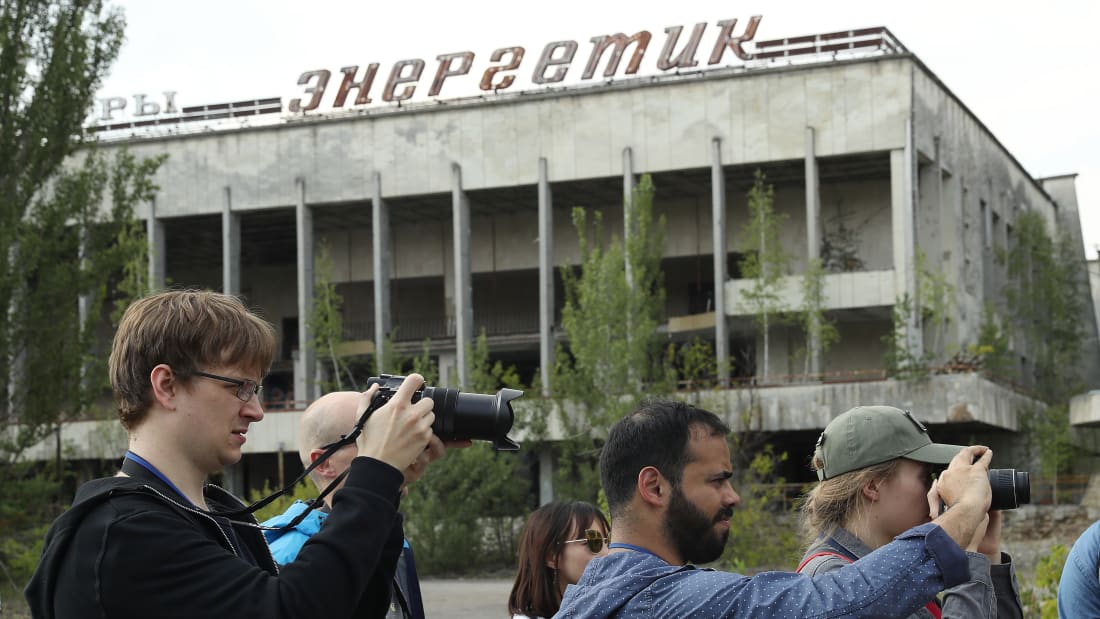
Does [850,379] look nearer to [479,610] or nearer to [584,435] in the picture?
[584,435]

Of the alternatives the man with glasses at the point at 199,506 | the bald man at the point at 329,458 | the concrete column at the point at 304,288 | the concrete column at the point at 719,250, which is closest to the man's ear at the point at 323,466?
the bald man at the point at 329,458

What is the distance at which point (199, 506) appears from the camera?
10.6 ft

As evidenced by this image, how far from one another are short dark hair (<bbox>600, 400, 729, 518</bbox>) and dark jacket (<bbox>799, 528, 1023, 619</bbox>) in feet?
1.74

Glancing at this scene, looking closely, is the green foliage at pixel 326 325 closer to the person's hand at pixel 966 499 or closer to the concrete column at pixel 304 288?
the concrete column at pixel 304 288

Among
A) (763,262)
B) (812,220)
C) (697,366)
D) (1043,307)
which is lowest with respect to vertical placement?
(697,366)

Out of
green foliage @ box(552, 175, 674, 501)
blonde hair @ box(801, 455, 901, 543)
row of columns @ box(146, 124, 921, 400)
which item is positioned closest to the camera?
blonde hair @ box(801, 455, 901, 543)

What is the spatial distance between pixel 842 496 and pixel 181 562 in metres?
2.26

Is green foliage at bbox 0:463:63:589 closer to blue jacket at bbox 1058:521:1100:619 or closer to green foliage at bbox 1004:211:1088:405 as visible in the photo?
blue jacket at bbox 1058:521:1100:619

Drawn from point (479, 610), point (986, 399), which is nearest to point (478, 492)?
point (479, 610)

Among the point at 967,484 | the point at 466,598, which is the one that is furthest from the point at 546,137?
the point at 967,484

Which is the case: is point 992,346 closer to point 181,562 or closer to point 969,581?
point 969,581

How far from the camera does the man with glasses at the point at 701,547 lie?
3.00m

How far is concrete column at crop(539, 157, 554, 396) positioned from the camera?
146 feet

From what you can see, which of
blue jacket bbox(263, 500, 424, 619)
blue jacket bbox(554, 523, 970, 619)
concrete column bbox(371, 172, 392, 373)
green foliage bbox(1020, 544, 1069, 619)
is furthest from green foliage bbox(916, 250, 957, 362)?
blue jacket bbox(554, 523, 970, 619)
